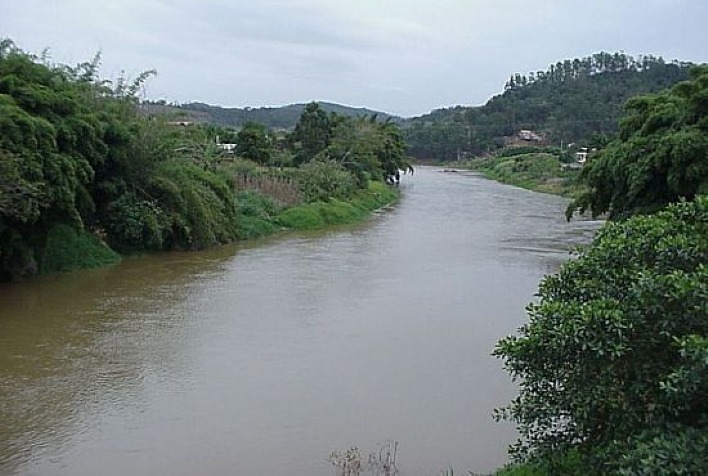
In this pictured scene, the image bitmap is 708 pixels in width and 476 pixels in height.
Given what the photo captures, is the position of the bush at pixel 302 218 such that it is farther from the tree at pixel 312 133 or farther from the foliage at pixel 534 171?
the foliage at pixel 534 171

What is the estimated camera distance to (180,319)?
40.8 ft

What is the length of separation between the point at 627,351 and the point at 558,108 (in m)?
85.1

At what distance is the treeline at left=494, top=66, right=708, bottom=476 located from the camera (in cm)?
402

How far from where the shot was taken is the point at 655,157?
1320 cm

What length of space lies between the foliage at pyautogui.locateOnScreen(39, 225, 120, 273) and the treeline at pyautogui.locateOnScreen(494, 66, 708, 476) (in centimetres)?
1284

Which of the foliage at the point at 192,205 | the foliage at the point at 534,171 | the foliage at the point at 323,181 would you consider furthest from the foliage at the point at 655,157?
the foliage at the point at 534,171

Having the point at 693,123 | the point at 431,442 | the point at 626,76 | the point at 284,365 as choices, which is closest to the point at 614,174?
the point at 693,123

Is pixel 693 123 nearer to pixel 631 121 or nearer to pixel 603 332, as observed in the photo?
pixel 631 121

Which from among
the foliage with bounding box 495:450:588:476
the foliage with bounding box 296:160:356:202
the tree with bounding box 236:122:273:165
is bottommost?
the foliage with bounding box 495:450:588:476

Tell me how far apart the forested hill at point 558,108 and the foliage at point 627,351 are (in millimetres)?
71582

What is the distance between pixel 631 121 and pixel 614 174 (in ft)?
5.95

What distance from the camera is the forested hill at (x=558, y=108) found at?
78.8 metres

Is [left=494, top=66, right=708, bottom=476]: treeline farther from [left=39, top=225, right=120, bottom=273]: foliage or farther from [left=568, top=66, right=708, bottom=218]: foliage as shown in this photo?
[left=39, top=225, right=120, bottom=273]: foliage

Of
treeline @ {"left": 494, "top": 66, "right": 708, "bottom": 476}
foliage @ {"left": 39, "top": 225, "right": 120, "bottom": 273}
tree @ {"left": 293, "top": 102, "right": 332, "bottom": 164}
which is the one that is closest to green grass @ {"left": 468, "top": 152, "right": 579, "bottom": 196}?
tree @ {"left": 293, "top": 102, "right": 332, "bottom": 164}
